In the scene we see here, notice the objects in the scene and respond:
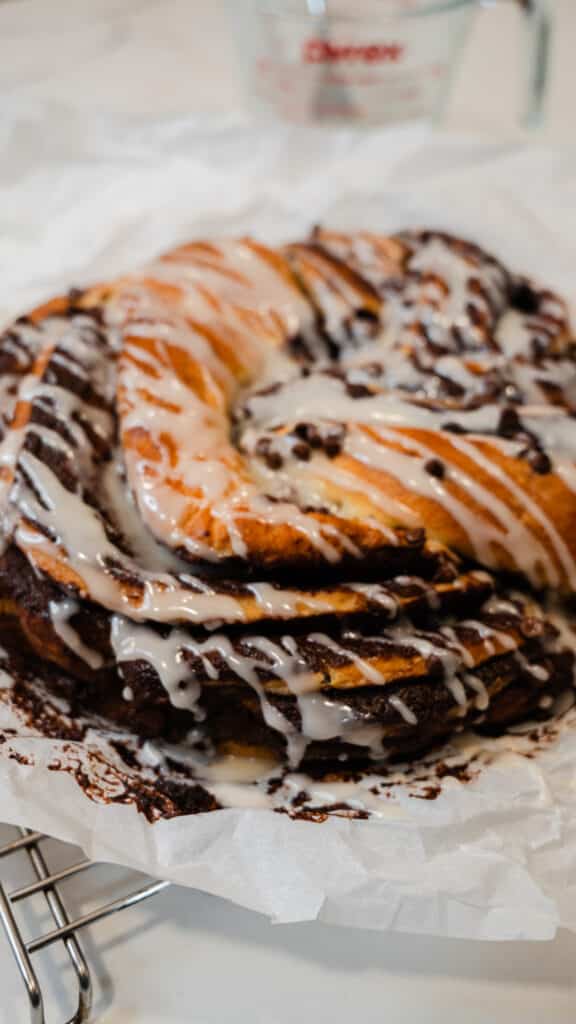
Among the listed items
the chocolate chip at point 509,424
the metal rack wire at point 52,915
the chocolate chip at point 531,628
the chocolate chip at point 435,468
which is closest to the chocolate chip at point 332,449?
the chocolate chip at point 435,468

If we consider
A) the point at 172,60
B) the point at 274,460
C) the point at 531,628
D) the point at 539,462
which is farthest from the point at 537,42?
the point at 531,628

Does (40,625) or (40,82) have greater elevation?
(40,82)

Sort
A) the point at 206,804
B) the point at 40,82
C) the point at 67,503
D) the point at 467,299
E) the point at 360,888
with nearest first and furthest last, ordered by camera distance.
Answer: the point at 360,888, the point at 206,804, the point at 67,503, the point at 467,299, the point at 40,82

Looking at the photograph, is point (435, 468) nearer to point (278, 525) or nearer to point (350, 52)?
point (278, 525)

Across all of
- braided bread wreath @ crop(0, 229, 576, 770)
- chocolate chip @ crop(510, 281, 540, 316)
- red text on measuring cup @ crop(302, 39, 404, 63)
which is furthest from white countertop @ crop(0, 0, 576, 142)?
braided bread wreath @ crop(0, 229, 576, 770)

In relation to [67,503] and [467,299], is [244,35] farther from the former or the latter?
[67,503]

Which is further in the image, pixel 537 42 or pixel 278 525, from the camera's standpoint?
pixel 537 42

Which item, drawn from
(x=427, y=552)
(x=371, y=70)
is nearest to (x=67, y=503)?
(x=427, y=552)
